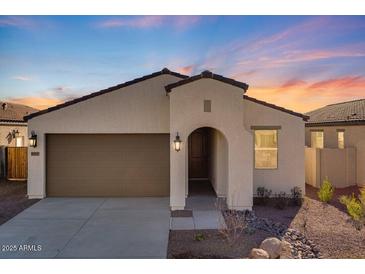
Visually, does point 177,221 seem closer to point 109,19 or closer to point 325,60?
point 109,19

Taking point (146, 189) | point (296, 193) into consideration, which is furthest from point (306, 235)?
point (146, 189)

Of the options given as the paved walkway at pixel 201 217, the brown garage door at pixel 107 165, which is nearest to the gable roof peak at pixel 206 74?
the brown garage door at pixel 107 165

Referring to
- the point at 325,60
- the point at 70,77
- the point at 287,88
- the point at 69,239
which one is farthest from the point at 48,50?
the point at 325,60

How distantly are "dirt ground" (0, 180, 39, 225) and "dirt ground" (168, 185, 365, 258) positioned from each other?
16.8 feet

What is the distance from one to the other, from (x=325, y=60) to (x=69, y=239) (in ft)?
31.7

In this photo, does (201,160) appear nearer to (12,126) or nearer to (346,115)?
(346,115)

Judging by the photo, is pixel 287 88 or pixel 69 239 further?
pixel 287 88

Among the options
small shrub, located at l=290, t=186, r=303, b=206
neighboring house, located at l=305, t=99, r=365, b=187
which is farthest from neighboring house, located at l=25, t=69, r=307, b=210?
neighboring house, located at l=305, t=99, r=365, b=187

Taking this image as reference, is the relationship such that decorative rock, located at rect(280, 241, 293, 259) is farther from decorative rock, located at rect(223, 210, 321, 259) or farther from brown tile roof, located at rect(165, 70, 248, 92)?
brown tile roof, located at rect(165, 70, 248, 92)

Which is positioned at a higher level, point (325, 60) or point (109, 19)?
point (109, 19)

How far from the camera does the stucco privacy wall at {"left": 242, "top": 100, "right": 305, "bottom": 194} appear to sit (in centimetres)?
1053

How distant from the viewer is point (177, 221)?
8.11 meters

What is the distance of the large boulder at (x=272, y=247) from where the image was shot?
6.08 metres
